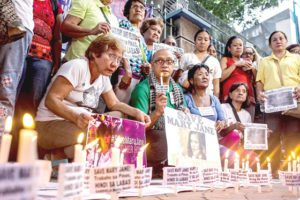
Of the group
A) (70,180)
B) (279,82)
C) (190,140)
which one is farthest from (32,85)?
(279,82)

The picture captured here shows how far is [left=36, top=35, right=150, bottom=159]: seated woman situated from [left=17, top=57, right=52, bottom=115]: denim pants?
8cm

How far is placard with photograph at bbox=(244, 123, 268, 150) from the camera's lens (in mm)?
5168

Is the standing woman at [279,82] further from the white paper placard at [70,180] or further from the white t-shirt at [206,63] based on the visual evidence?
the white paper placard at [70,180]

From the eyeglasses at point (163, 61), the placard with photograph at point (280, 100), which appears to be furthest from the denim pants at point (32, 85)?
A: the placard with photograph at point (280, 100)

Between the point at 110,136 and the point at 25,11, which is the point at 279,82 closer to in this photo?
the point at 110,136

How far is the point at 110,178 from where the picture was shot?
6.15 ft

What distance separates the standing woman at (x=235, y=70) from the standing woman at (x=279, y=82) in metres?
0.21

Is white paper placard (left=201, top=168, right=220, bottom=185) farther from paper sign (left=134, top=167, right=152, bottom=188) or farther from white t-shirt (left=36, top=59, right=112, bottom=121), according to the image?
white t-shirt (left=36, top=59, right=112, bottom=121)

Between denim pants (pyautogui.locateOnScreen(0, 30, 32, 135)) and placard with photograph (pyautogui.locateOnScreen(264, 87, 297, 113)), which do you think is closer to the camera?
denim pants (pyautogui.locateOnScreen(0, 30, 32, 135))

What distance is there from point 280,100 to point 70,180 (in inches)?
177

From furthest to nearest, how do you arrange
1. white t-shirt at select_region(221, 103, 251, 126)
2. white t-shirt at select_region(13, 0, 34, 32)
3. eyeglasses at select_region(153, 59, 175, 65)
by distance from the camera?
white t-shirt at select_region(221, 103, 251, 126) < eyeglasses at select_region(153, 59, 175, 65) < white t-shirt at select_region(13, 0, 34, 32)

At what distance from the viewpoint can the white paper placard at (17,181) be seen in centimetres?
100

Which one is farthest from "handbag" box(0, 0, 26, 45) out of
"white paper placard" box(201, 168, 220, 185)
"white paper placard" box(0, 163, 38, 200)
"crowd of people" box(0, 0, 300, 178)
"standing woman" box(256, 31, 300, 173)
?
"standing woman" box(256, 31, 300, 173)

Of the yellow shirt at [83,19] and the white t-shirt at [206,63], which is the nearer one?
the yellow shirt at [83,19]
